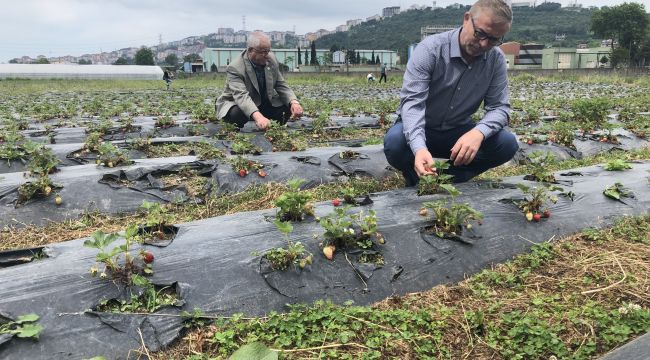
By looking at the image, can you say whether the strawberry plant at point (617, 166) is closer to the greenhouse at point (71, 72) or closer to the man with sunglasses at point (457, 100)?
the man with sunglasses at point (457, 100)

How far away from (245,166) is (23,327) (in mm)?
2708

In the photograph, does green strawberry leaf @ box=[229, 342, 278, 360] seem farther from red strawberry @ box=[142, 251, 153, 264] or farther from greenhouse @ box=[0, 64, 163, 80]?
greenhouse @ box=[0, 64, 163, 80]

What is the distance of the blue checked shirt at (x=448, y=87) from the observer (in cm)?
335

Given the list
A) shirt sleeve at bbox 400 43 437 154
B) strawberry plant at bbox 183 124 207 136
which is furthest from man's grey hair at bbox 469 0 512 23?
strawberry plant at bbox 183 124 207 136

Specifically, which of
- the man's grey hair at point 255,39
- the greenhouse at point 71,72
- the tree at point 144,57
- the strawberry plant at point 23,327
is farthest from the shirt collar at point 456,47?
the tree at point 144,57

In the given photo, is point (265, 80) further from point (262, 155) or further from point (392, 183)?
point (392, 183)

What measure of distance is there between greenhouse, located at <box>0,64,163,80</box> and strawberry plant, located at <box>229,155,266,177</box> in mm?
43220

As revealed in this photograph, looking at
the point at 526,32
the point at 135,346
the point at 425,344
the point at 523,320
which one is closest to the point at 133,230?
the point at 135,346

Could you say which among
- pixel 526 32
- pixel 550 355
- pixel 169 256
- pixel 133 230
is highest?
pixel 526 32

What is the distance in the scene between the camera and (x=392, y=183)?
15.0 feet

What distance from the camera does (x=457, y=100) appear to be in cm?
355

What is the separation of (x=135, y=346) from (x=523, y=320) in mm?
1674

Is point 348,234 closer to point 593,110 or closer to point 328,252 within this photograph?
point 328,252

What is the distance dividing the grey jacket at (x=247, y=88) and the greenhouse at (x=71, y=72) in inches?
1630
